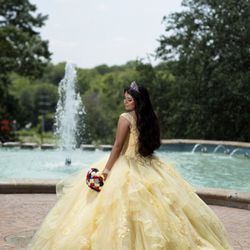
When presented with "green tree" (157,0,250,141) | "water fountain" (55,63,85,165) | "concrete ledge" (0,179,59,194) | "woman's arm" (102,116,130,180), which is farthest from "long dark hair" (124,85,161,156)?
"green tree" (157,0,250,141)

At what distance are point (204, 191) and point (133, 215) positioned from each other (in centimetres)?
393

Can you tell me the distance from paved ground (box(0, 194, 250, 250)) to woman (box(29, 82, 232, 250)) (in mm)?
908

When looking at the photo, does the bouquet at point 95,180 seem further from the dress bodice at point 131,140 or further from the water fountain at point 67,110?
the water fountain at point 67,110

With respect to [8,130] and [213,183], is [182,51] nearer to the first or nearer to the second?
[8,130]

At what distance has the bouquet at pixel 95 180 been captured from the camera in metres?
4.71

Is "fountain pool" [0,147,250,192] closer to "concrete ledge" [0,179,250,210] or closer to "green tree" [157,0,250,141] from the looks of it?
"concrete ledge" [0,179,250,210]

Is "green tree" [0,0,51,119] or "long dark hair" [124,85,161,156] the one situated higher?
"green tree" [0,0,51,119]

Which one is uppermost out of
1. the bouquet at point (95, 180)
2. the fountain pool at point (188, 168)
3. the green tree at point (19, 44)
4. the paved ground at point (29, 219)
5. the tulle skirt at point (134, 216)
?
the green tree at point (19, 44)

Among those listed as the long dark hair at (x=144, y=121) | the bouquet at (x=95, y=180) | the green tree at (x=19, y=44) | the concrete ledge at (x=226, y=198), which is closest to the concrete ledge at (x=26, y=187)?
the concrete ledge at (x=226, y=198)

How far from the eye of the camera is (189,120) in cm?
2392

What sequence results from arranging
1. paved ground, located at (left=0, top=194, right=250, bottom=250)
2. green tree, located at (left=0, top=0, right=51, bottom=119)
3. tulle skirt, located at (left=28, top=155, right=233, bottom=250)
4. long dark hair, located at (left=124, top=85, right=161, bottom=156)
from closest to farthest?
tulle skirt, located at (left=28, top=155, right=233, bottom=250) → long dark hair, located at (left=124, top=85, right=161, bottom=156) → paved ground, located at (left=0, top=194, right=250, bottom=250) → green tree, located at (left=0, top=0, right=51, bottom=119)

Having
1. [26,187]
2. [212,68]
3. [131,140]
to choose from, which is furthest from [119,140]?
[212,68]

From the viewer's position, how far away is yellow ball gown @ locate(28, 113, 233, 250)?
4391 millimetres

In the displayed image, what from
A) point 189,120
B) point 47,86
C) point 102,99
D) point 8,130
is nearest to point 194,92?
point 189,120
